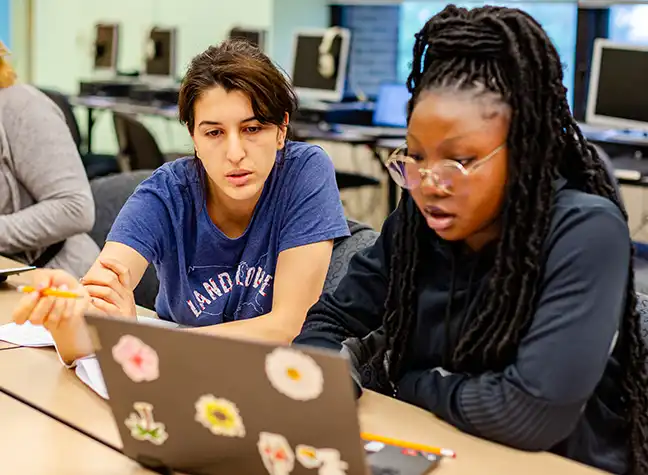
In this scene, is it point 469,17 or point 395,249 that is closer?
point 469,17

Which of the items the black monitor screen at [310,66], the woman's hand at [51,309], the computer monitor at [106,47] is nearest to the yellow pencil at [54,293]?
the woman's hand at [51,309]

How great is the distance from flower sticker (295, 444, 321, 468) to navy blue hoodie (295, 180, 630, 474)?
0.92 feet

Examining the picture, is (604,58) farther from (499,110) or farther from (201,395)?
(201,395)

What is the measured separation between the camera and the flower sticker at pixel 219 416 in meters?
1.04

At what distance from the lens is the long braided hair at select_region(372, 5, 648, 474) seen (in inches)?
47.0

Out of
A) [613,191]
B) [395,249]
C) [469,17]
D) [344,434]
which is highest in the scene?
[469,17]

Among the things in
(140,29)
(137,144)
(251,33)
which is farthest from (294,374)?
(140,29)

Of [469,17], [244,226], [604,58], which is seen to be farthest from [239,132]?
[604,58]

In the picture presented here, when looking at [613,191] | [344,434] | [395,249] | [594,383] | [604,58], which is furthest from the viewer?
[604,58]

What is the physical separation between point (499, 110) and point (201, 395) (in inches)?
19.8

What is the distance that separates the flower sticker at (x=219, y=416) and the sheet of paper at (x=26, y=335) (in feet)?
2.30

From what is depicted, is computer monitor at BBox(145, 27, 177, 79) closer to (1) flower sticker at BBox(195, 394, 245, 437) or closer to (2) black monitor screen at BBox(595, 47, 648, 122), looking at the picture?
(2) black monitor screen at BBox(595, 47, 648, 122)

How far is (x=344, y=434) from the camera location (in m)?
0.97

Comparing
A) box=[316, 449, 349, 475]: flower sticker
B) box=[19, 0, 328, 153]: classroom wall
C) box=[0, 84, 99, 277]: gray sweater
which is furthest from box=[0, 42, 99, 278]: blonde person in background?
box=[19, 0, 328, 153]: classroom wall
